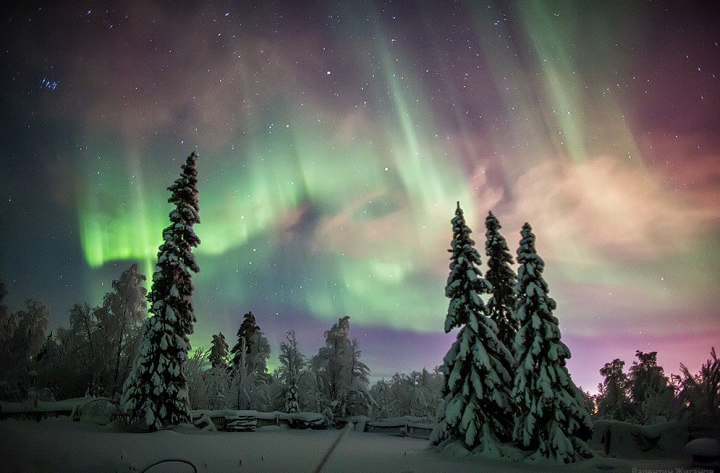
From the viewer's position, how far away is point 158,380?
19531 mm

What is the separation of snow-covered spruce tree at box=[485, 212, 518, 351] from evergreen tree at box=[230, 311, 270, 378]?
36.1 meters

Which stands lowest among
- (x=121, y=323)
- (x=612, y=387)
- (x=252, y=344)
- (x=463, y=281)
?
(x=612, y=387)

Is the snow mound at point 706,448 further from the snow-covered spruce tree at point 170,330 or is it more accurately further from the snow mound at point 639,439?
the snow-covered spruce tree at point 170,330

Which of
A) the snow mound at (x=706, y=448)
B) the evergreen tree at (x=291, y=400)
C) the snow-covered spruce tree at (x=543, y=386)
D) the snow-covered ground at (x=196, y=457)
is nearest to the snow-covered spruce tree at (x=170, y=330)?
the snow-covered ground at (x=196, y=457)

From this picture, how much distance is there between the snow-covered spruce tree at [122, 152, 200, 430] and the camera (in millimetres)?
19344

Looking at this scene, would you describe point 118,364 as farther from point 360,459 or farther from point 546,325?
point 546,325

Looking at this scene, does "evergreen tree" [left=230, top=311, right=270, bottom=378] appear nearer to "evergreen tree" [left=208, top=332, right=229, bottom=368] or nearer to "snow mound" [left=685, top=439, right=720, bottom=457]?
"evergreen tree" [left=208, top=332, right=229, bottom=368]

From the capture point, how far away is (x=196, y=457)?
1141 cm

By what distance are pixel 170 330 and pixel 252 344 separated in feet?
109

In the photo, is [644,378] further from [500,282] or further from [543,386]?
[543,386]

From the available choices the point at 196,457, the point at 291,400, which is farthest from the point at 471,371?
the point at 291,400

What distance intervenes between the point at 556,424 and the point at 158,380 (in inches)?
757

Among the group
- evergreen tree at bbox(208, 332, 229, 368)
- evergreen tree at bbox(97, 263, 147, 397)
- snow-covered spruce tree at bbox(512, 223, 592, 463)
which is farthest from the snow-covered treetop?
evergreen tree at bbox(208, 332, 229, 368)

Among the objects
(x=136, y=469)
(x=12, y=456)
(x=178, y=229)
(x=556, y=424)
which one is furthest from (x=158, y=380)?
(x=556, y=424)
